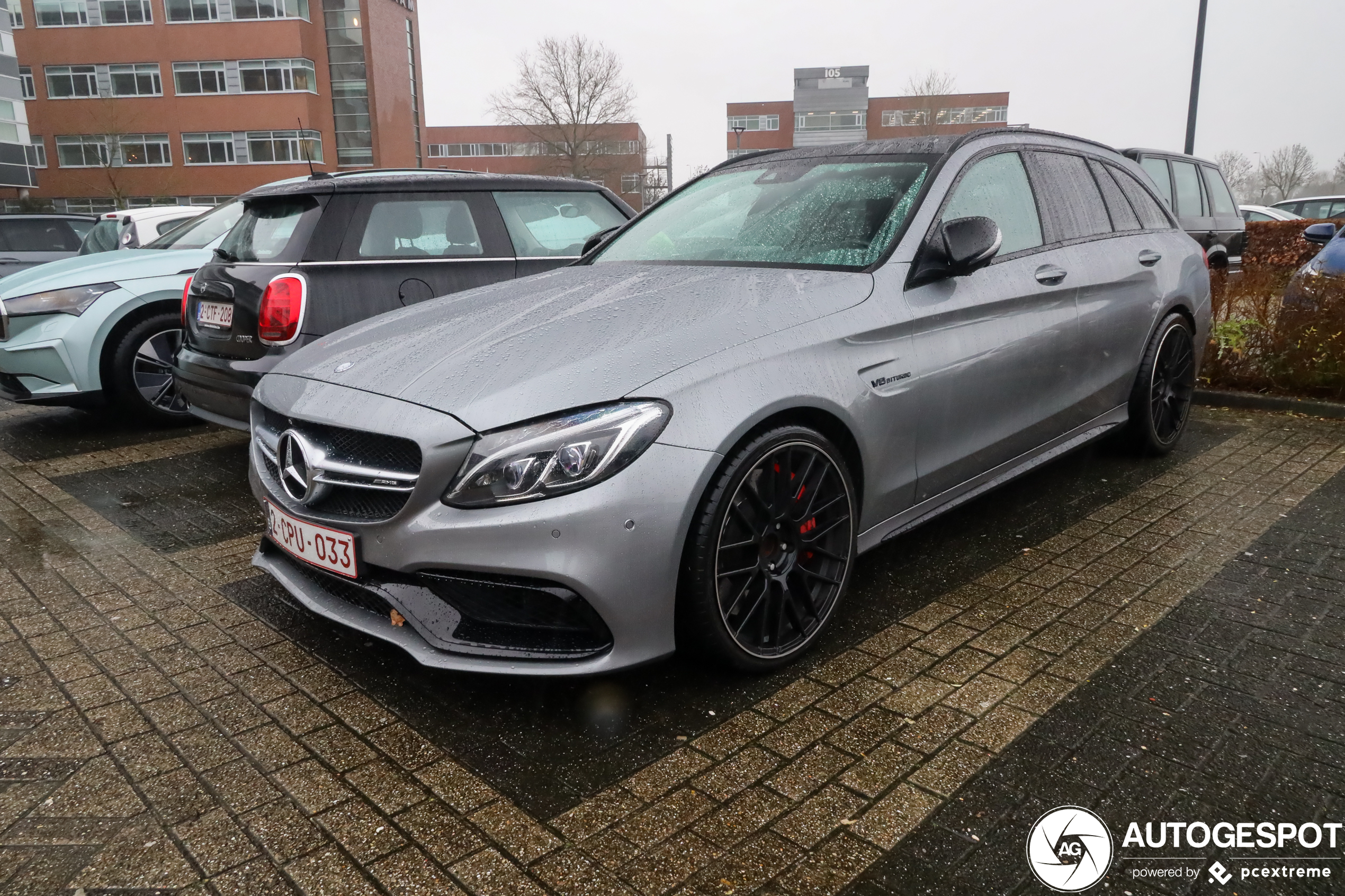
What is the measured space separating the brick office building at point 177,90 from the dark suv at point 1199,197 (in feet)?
143

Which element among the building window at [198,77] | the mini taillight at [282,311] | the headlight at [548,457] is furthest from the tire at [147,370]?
the building window at [198,77]

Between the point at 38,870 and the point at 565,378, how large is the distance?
168 centimetres

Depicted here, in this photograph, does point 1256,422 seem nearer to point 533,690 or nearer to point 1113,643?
point 1113,643

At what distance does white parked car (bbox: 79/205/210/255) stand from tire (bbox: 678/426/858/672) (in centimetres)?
698

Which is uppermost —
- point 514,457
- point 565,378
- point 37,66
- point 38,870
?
point 37,66

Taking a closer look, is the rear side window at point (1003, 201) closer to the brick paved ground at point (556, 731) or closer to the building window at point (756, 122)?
the brick paved ground at point (556, 731)

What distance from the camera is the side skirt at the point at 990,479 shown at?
10.8 ft

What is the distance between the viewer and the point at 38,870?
6.95ft

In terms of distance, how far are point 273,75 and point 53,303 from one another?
4912cm

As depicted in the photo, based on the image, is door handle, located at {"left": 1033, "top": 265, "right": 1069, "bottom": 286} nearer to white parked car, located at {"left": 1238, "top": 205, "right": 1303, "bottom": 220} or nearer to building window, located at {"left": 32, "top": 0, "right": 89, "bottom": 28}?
white parked car, located at {"left": 1238, "top": 205, "right": 1303, "bottom": 220}

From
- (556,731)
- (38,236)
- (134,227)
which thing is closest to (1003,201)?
(556,731)

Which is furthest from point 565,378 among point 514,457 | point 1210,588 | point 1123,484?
point 1123,484

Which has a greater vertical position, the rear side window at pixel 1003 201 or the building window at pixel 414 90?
the building window at pixel 414 90

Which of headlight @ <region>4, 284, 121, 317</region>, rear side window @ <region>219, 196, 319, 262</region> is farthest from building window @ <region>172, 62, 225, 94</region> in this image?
rear side window @ <region>219, 196, 319, 262</region>
